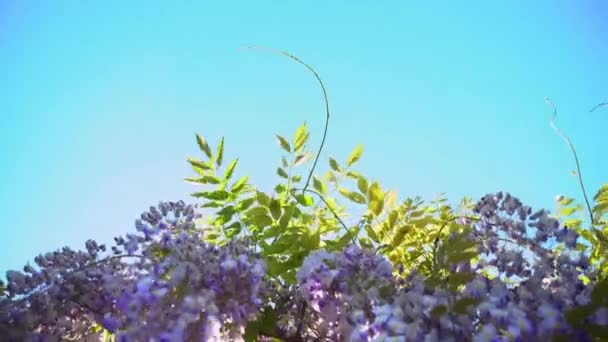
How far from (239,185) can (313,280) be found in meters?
0.80

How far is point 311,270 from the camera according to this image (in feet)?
5.17

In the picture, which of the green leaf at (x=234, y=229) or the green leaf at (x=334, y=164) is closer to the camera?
the green leaf at (x=234, y=229)

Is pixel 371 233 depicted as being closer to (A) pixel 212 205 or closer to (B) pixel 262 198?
(B) pixel 262 198

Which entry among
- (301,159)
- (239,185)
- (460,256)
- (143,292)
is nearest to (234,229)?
(239,185)

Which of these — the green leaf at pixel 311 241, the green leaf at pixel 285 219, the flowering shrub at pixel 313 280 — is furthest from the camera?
the green leaf at pixel 285 219

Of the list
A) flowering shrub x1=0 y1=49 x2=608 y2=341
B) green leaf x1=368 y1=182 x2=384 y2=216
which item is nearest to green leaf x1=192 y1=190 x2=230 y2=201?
flowering shrub x1=0 y1=49 x2=608 y2=341

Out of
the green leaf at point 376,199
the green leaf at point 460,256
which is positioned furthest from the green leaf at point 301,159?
the green leaf at point 460,256

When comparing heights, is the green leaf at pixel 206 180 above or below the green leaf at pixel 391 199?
above

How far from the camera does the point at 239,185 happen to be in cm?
229

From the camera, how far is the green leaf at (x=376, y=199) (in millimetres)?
2084

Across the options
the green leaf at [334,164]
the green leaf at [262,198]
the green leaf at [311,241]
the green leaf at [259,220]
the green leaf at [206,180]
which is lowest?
the green leaf at [311,241]

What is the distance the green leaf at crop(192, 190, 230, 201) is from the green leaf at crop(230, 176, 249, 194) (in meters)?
0.03

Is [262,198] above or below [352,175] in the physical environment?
below

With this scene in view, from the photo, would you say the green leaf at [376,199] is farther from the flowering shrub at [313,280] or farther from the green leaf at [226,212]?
the green leaf at [226,212]
